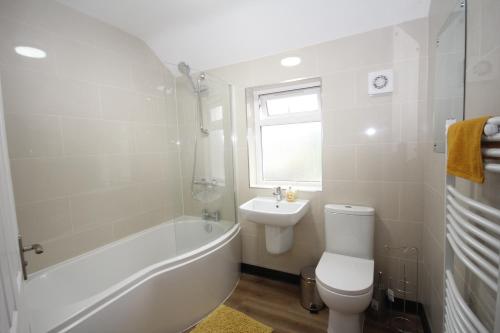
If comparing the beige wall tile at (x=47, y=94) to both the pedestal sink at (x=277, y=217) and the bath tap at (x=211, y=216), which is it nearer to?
the bath tap at (x=211, y=216)

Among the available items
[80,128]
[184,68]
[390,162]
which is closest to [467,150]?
[390,162]

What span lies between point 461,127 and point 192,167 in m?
1.93

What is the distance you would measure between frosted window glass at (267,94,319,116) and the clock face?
53 centimetres

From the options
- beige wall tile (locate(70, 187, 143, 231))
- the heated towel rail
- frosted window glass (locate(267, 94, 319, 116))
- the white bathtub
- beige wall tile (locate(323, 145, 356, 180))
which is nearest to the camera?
the heated towel rail

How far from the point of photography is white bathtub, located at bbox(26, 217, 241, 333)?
1157mm

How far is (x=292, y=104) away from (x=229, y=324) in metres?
2.02

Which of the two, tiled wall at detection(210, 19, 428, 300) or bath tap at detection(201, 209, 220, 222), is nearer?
tiled wall at detection(210, 19, 428, 300)

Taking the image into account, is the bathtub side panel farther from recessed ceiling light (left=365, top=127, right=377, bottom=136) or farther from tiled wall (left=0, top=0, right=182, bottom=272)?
recessed ceiling light (left=365, top=127, right=377, bottom=136)

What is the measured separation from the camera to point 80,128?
1.68 meters

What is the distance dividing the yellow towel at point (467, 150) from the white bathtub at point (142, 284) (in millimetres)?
1611

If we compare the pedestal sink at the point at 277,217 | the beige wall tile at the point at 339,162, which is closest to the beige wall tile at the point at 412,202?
the beige wall tile at the point at 339,162

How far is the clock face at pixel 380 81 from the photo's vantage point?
1.62 m

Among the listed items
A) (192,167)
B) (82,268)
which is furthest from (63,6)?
(82,268)

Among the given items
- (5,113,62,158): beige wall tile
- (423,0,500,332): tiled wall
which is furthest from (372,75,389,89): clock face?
(5,113,62,158): beige wall tile
